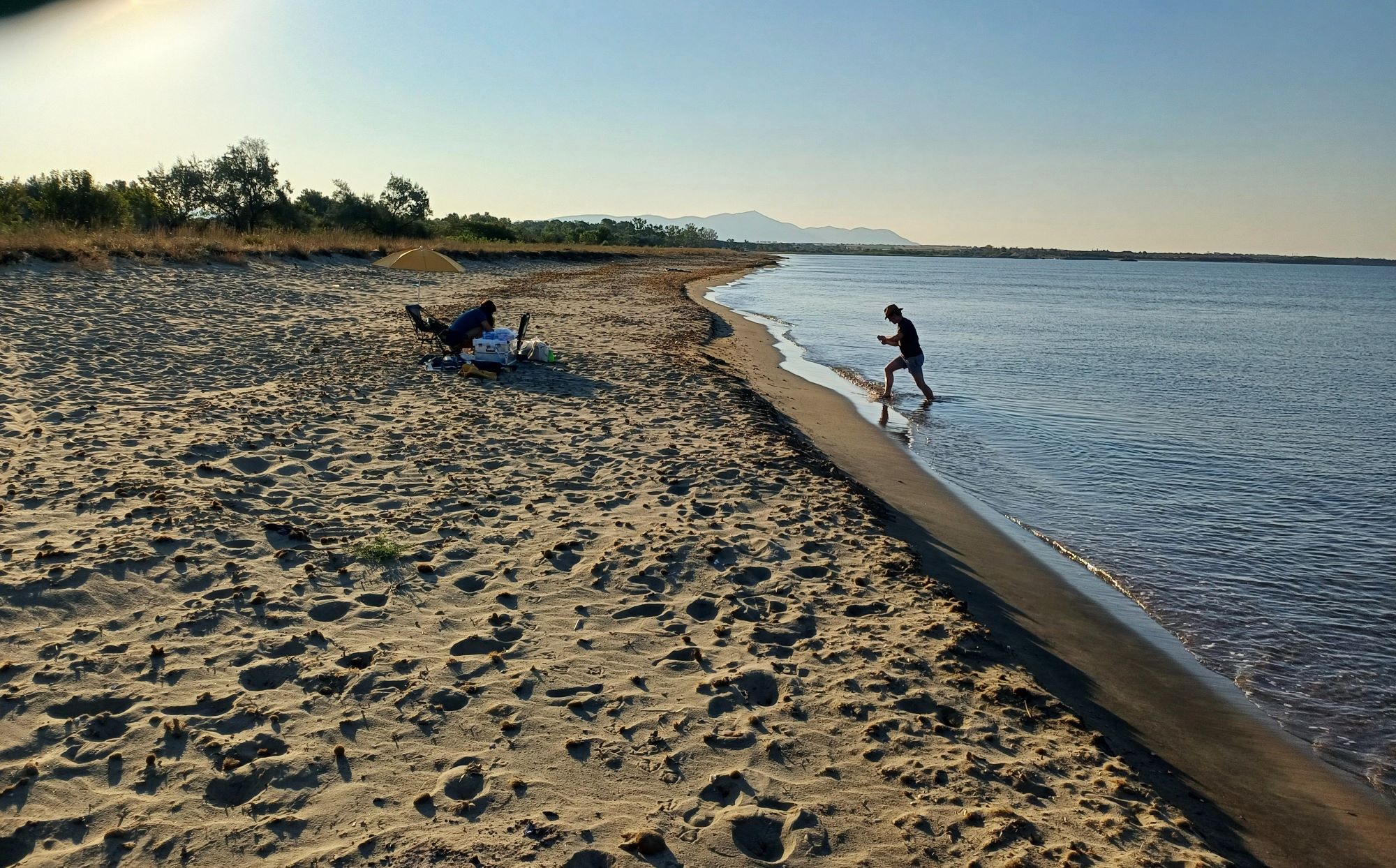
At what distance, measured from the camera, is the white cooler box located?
12.4m

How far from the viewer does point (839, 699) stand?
14.2ft

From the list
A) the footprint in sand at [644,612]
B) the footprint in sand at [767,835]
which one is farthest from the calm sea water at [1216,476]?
the footprint in sand at [644,612]

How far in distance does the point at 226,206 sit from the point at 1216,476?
54.5 meters

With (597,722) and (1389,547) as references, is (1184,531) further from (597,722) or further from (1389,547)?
(597,722)

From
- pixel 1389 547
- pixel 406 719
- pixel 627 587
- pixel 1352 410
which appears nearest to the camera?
pixel 406 719

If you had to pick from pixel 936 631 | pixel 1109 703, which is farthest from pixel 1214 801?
pixel 936 631

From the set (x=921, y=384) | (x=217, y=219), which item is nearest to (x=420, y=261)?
(x=921, y=384)

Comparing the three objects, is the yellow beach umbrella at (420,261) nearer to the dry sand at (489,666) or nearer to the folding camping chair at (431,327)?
the folding camping chair at (431,327)

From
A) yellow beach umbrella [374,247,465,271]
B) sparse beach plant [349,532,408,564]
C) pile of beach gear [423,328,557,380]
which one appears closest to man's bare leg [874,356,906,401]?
pile of beach gear [423,328,557,380]

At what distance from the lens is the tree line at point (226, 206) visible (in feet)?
103

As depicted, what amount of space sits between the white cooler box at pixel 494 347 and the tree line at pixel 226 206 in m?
18.1

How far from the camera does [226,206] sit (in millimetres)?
49656

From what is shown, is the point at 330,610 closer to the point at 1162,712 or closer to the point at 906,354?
the point at 1162,712

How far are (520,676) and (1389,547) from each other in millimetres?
9144
